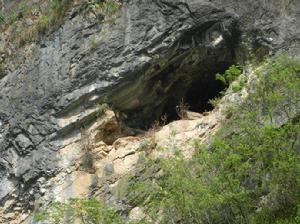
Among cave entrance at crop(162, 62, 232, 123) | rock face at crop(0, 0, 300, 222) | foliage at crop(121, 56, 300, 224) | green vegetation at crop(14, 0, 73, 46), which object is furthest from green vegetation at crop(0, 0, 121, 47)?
foliage at crop(121, 56, 300, 224)

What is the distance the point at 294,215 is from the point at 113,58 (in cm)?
611

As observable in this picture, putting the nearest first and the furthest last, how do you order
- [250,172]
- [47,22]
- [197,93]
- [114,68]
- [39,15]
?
[250,172], [114,68], [47,22], [197,93], [39,15]

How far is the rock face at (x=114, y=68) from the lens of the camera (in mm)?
13414

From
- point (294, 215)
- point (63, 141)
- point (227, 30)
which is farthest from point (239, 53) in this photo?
point (294, 215)

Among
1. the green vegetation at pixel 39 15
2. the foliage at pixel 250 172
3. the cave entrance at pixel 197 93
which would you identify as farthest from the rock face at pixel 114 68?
the foliage at pixel 250 172

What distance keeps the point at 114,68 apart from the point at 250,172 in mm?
5360

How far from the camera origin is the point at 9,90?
584 inches

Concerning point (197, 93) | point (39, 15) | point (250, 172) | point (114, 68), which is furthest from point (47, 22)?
point (250, 172)

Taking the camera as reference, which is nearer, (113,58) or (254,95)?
(254,95)

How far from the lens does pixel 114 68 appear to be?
45.2 ft

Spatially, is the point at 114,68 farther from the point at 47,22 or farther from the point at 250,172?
the point at 250,172

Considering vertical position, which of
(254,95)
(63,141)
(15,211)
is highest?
(254,95)

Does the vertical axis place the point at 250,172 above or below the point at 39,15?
below

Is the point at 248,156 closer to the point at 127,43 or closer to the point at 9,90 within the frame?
the point at 127,43
